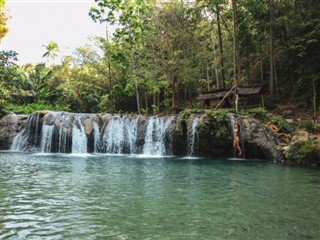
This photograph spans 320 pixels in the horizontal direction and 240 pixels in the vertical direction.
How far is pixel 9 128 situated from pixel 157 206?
63.1 feet

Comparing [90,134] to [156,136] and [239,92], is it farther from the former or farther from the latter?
[239,92]

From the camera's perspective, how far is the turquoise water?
5223 millimetres

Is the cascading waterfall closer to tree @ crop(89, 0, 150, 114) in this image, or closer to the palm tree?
tree @ crop(89, 0, 150, 114)

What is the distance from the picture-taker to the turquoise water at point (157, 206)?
5223mm

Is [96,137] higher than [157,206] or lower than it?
higher

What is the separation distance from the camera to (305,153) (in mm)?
14867

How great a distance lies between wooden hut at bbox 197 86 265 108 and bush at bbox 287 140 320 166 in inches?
272

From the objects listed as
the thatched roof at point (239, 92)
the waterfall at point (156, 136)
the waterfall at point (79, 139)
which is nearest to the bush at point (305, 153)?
the waterfall at point (156, 136)

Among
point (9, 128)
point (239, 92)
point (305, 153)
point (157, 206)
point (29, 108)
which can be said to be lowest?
point (157, 206)

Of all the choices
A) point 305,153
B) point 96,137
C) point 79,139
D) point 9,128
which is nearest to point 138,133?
point 96,137

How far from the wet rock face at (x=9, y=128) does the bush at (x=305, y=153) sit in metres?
17.4

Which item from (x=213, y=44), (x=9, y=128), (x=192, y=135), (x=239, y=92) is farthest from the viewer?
(x=213, y=44)

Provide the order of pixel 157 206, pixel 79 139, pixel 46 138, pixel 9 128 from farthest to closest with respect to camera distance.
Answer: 1. pixel 9 128
2. pixel 46 138
3. pixel 79 139
4. pixel 157 206

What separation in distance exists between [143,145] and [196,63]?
10253mm
